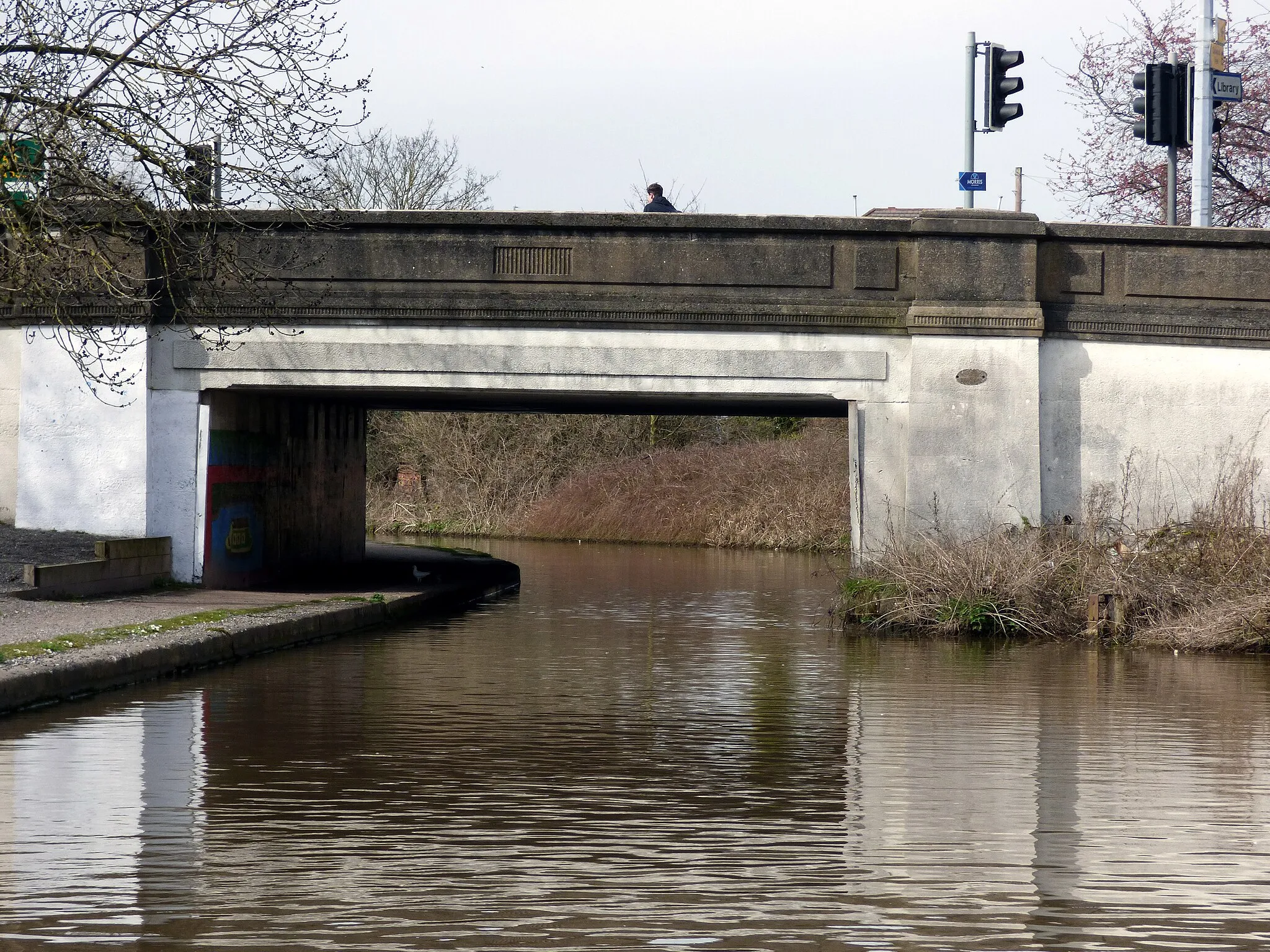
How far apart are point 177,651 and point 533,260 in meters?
7.58

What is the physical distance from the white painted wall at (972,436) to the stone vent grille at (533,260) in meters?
4.24

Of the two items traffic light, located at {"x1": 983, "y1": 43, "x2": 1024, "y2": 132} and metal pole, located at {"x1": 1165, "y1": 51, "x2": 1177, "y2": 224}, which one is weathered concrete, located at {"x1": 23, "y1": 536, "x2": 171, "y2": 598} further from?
metal pole, located at {"x1": 1165, "y1": 51, "x2": 1177, "y2": 224}

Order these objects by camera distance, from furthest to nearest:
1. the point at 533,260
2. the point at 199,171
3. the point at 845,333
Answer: the point at 533,260 → the point at 845,333 → the point at 199,171

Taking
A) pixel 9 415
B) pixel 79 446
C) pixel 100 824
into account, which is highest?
pixel 9 415

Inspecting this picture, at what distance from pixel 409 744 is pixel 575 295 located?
9725 mm

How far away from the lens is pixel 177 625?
13664 mm

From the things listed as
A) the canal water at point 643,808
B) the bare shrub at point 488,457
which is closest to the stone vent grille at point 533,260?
the canal water at point 643,808

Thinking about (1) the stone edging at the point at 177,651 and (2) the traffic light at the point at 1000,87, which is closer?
(1) the stone edging at the point at 177,651

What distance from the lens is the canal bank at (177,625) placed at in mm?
10938

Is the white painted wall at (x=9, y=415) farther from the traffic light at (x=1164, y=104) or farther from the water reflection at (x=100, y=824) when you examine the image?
the traffic light at (x=1164, y=104)

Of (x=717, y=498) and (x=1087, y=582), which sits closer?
(x=1087, y=582)

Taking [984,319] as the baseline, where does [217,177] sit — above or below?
above

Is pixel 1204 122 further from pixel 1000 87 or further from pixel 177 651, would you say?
pixel 177 651

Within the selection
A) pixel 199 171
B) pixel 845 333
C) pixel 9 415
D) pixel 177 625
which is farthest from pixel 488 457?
pixel 177 625
